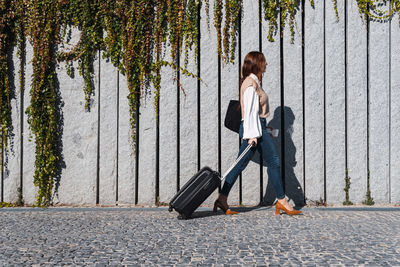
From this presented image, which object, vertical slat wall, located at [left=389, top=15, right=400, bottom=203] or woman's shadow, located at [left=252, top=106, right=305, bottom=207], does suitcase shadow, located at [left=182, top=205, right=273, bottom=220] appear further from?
vertical slat wall, located at [left=389, top=15, right=400, bottom=203]

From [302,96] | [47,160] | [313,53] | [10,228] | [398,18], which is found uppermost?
[398,18]

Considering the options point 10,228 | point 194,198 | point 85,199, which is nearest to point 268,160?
point 194,198

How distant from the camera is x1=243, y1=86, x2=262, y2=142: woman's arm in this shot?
5047 millimetres

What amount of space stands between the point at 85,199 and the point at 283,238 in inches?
102

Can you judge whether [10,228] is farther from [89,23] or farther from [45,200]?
[89,23]

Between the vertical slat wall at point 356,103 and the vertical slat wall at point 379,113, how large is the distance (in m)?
0.07

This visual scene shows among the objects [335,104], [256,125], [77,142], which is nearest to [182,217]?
[256,125]

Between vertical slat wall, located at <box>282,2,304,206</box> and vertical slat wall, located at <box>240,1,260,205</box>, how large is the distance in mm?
292

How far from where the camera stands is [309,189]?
19.0ft

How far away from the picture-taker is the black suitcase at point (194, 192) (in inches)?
197

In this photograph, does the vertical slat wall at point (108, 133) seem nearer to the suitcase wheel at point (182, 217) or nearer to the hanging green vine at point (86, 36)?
the hanging green vine at point (86, 36)

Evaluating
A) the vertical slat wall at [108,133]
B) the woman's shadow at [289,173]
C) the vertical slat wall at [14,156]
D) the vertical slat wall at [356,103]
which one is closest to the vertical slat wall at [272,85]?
the woman's shadow at [289,173]

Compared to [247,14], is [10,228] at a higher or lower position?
lower

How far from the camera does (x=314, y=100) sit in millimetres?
5758
